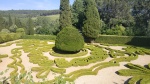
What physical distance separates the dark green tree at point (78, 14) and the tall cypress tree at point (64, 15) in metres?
6.89

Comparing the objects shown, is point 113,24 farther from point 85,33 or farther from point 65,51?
point 65,51

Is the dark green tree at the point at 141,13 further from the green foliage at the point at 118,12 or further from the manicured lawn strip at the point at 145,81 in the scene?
the manicured lawn strip at the point at 145,81

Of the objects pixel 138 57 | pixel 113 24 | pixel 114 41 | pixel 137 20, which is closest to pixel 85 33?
pixel 114 41

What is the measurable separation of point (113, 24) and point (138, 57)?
2549 centimetres

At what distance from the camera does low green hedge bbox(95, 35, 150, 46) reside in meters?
29.2

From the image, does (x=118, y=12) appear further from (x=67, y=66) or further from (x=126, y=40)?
(x=67, y=66)

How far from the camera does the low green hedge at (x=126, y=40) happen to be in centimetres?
2921

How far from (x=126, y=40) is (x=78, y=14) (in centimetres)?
1781

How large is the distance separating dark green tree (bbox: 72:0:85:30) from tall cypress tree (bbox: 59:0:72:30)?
689 cm

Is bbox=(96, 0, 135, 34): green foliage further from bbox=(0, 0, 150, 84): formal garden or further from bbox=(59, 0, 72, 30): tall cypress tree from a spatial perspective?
bbox=(59, 0, 72, 30): tall cypress tree

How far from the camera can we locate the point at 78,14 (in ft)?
150

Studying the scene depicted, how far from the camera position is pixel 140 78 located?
14.0 metres

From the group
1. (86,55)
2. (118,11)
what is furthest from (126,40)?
(118,11)

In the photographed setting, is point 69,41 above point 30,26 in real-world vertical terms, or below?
above
